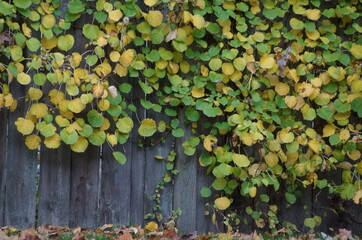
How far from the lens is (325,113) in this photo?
3.05 meters

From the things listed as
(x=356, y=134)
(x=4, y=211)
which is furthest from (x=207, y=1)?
(x=4, y=211)

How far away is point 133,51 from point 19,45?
599mm

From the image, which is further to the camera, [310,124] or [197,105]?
[310,124]

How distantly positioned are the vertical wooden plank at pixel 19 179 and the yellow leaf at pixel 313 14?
1.65 metres

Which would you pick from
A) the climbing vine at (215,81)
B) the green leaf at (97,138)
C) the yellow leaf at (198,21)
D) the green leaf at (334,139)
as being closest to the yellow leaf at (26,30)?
the climbing vine at (215,81)

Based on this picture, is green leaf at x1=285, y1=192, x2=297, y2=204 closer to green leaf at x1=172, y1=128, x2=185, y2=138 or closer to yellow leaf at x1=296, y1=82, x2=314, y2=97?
yellow leaf at x1=296, y1=82, x2=314, y2=97

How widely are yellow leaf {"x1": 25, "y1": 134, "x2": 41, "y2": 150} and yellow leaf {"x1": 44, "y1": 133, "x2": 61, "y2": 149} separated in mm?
61

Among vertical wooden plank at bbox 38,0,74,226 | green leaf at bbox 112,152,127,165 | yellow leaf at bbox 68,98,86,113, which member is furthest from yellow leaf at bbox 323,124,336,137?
vertical wooden plank at bbox 38,0,74,226

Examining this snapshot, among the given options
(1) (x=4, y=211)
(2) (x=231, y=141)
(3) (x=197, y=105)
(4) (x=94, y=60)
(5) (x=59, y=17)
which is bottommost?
(1) (x=4, y=211)

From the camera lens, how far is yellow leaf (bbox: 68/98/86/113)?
289 centimetres

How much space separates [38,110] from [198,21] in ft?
3.24

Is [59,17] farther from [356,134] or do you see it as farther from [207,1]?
[356,134]

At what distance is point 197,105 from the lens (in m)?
2.99

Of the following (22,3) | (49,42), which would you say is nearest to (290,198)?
(49,42)
